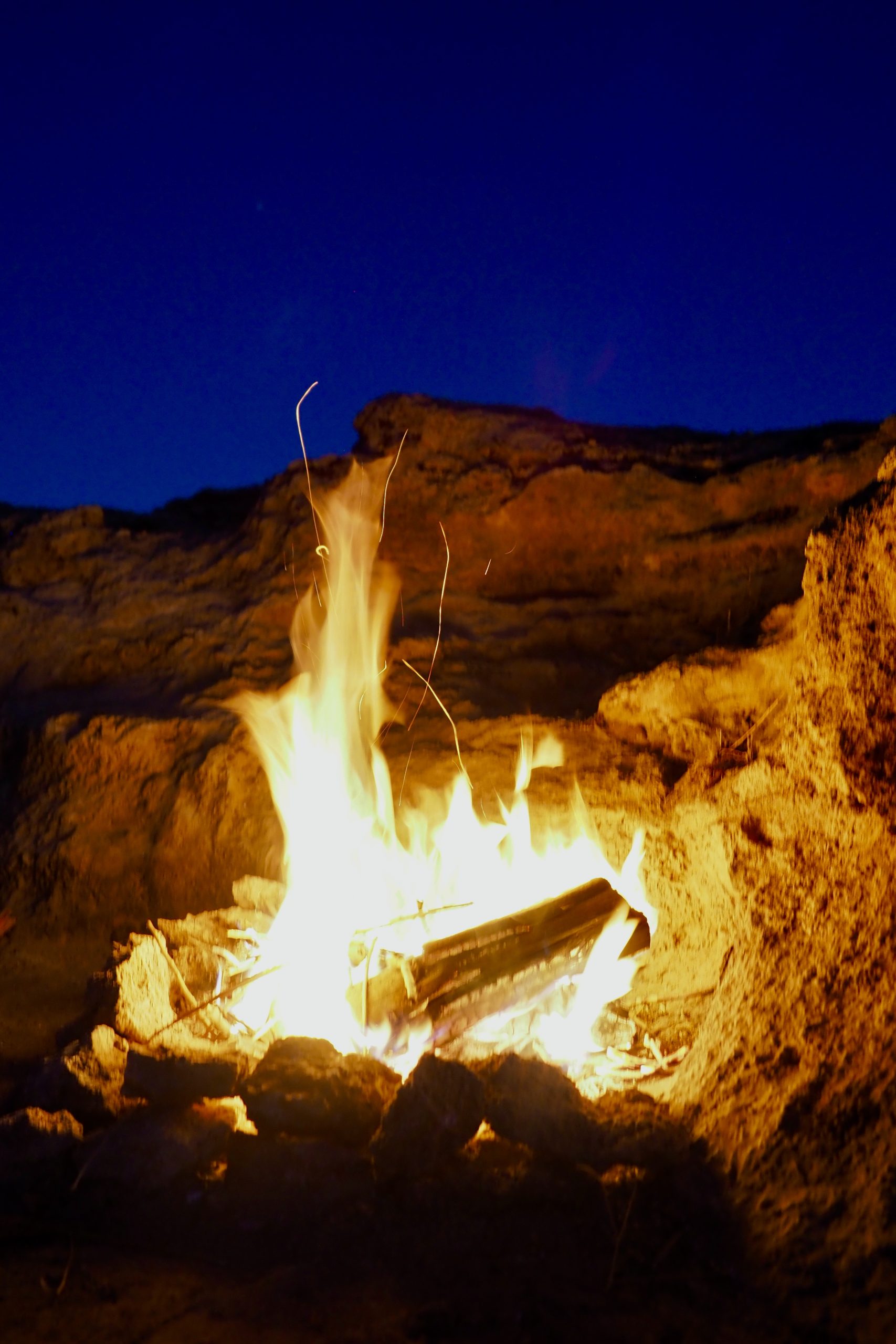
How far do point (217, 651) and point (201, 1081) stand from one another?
328 centimetres

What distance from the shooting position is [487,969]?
3881 millimetres

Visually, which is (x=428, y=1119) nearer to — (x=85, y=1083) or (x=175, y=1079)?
(x=175, y=1079)

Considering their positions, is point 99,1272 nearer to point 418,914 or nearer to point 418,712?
point 418,914

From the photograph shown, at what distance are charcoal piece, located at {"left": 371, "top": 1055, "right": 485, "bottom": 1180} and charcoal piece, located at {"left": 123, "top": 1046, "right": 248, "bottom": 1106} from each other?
715 millimetres

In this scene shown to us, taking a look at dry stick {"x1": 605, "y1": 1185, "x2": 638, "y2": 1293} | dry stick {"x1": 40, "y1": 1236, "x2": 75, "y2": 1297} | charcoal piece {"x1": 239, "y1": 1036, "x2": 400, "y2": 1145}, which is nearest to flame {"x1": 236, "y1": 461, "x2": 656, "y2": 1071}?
charcoal piece {"x1": 239, "y1": 1036, "x2": 400, "y2": 1145}

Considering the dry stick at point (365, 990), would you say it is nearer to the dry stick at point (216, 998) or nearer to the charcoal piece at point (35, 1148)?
the dry stick at point (216, 998)

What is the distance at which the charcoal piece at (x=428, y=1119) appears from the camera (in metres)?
2.82

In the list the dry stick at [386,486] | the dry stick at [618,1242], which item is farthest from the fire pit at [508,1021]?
the dry stick at [386,486]

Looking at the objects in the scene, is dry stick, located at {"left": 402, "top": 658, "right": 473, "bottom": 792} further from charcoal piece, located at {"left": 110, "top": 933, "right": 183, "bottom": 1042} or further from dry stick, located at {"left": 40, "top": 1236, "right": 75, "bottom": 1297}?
dry stick, located at {"left": 40, "top": 1236, "right": 75, "bottom": 1297}

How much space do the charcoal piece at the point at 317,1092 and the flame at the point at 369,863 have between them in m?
0.47

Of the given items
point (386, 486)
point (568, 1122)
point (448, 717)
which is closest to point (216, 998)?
point (568, 1122)

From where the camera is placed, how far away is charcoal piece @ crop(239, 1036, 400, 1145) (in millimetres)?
3059

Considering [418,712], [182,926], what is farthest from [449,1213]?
[418,712]

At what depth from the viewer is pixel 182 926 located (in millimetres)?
4414
